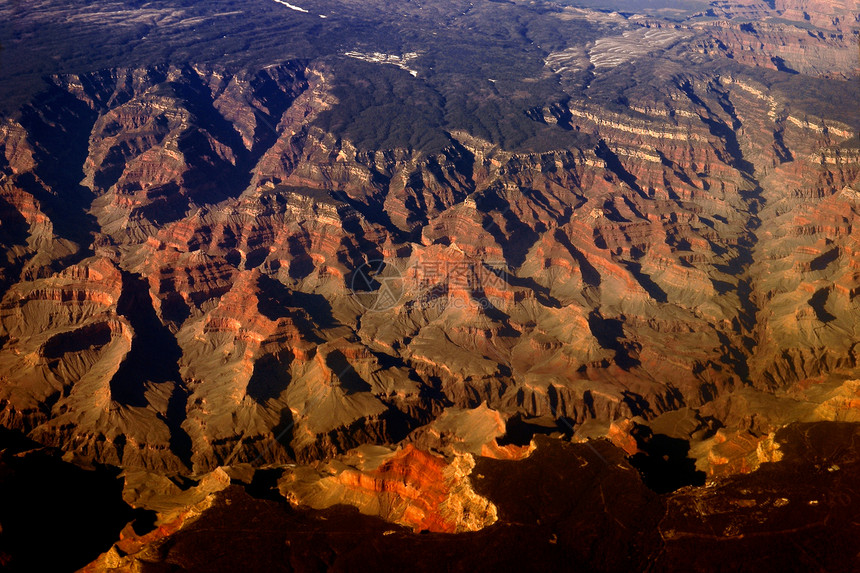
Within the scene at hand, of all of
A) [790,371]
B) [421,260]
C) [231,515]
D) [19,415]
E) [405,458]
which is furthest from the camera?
[421,260]

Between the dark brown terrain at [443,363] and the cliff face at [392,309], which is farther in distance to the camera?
the cliff face at [392,309]

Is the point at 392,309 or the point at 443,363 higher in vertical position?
the point at 443,363

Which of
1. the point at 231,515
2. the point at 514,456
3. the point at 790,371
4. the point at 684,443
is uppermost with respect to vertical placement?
the point at 231,515

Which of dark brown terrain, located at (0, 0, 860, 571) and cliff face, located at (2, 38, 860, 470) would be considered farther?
cliff face, located at (2, 38, 860, 470)

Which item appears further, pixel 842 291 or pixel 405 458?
pixel 842 291

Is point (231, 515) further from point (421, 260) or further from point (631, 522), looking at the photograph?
point (421, 260)

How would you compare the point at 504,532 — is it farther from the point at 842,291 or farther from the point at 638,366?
the point at 842,291

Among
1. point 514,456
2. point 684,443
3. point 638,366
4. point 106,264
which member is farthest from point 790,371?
point 106,264

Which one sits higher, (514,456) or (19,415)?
(514,456)

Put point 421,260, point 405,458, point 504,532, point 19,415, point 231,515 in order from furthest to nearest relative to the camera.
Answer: point 421,260
point 19,415
point 405,458
point 231,515
point 504,532

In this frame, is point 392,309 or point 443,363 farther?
point 392,309
